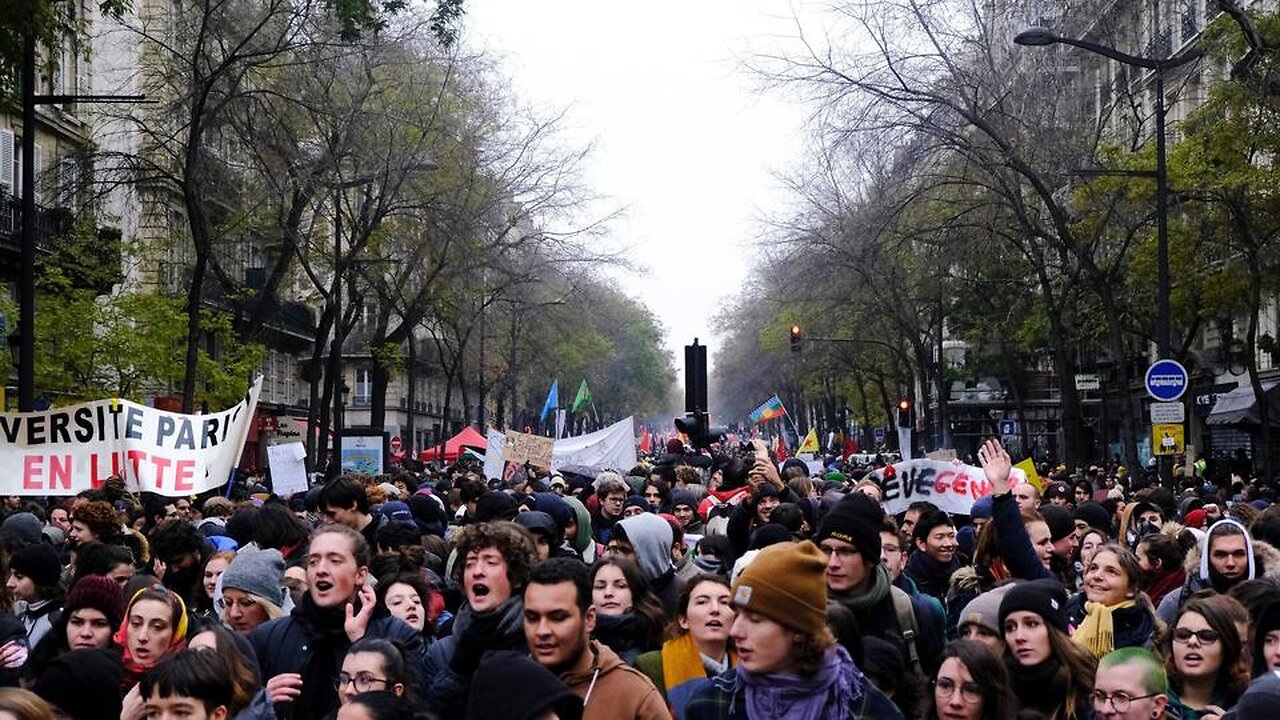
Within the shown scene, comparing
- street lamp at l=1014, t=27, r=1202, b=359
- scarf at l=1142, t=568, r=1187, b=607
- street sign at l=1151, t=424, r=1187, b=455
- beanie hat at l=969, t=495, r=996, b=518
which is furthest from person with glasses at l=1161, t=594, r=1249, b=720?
street lamp at l=1014, t=27, r=1202, b=359

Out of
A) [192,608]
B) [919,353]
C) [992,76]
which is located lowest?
[192,608]

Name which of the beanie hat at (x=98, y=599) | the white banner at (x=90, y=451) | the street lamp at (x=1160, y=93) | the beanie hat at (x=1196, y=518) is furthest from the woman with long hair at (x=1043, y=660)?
the street lamp at (x=1160, y=93)

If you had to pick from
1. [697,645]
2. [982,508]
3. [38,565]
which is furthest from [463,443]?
[697,645]

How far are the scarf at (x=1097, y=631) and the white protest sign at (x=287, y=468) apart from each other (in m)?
11.5

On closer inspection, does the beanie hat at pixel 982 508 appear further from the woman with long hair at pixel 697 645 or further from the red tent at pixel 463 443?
the red tent at pixel 463 443

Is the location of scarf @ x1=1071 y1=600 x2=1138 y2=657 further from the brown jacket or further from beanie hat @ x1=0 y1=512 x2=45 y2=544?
beanie hat @ x1=0 y1=512 x2=45 y2=544

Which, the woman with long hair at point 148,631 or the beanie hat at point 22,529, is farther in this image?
the beanie hat at point 22,529

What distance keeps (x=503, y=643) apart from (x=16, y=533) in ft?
18.4

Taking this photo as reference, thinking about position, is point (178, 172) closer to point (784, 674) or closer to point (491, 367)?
point (784, 674)

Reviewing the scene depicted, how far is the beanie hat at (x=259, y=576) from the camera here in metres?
7.24

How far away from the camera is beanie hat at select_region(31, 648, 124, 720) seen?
573 centimetres

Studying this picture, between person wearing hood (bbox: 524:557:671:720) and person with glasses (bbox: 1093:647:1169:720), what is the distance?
4.80 feet

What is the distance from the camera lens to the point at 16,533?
414 inches

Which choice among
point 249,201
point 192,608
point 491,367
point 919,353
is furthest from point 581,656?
point 491,367
